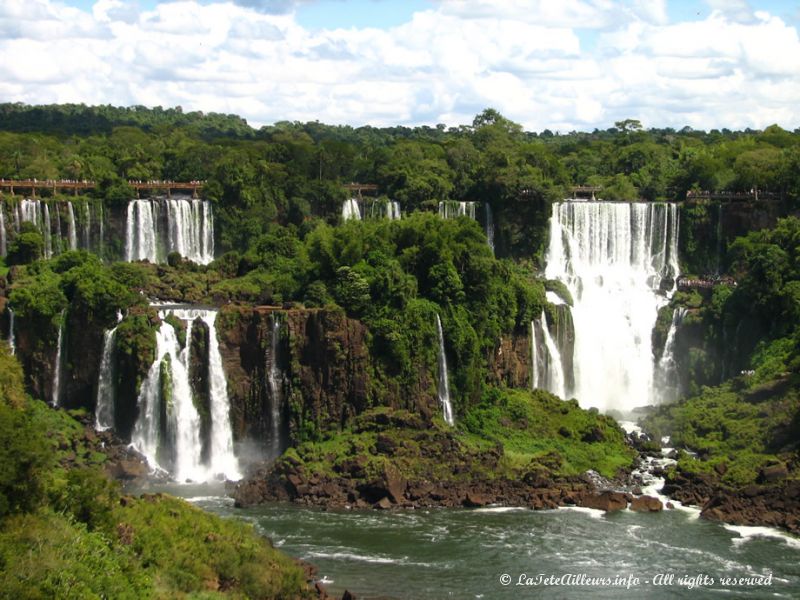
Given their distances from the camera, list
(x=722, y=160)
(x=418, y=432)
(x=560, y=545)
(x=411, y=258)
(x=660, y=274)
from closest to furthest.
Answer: (x=560, y=545), (x=418, y=432), (x=411, y=258), (x=660, y=274), (x=722, y=160)

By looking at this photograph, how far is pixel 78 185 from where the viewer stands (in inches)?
2980

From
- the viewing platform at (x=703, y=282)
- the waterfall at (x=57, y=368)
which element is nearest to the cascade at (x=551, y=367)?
the viewing platform at (x=703, y=282)

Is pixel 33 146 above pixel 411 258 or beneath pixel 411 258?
above

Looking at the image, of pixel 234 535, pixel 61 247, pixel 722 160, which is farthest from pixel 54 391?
pixel 722 160

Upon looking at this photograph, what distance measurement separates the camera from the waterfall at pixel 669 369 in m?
70.2

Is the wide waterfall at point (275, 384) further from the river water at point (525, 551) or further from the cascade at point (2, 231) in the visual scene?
the cascade at point (2, 231)

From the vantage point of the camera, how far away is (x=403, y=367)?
58.2 metres

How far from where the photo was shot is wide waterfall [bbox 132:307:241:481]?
56000 millimetres

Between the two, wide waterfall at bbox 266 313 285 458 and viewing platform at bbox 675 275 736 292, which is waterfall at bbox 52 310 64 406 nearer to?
wide waterfall at bbox 266 313 285 458

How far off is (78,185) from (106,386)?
22.0m

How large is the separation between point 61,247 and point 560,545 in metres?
34.1

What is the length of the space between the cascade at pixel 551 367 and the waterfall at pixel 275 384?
48.7 feet

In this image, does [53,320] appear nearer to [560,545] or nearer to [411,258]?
[411,258]

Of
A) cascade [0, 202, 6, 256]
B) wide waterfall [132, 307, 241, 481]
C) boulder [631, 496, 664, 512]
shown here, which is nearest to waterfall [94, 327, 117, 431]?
wide waterfall [132, 307, 241, 481]
